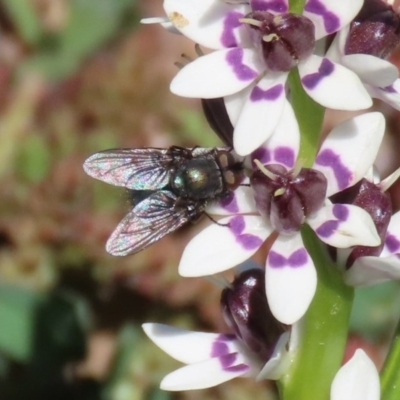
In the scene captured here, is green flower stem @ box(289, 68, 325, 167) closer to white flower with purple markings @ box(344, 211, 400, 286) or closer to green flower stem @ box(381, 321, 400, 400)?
white flower with purple markings @ box(344, 211, 400, 286)

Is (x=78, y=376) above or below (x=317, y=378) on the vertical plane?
below

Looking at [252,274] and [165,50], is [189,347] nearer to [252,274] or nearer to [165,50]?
[252,274]

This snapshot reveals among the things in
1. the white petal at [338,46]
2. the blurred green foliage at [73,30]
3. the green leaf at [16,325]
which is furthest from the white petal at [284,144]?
the blurred green foliage at [73,30]

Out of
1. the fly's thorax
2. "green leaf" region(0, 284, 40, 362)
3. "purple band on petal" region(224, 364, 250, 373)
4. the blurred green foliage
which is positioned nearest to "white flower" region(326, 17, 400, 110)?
the fly's thorax

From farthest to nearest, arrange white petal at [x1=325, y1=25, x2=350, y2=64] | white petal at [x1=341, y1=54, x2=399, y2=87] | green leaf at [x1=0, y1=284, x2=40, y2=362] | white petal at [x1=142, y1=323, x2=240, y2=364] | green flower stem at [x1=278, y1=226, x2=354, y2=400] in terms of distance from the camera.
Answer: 1. green leaf at [x1=0, y1=284, x2=40, y2=362]
2. white petal at [x1=142, y1=323, x2=240, y2=364]
3. green flower stem at [x1=278, y1=226, x2=354, y2=400]
4. white petal at [x1=325, y1=25, x2=350, y2=64]
5. white petal at [x1=341, y1=54, x2=399, y2=87]

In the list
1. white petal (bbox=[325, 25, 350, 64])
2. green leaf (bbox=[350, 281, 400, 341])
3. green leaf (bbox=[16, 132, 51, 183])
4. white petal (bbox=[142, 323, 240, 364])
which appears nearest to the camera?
white petal (bbox=[325, 25, 350, 64])

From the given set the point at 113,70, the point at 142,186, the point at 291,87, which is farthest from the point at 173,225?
the point at 113,70

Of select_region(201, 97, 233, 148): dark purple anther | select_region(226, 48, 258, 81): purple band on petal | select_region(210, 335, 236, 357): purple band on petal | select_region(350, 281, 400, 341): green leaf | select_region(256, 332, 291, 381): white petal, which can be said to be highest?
select_region(226, 48, 258, 81): purple band on petal
